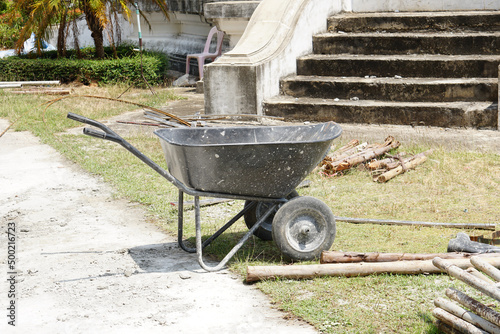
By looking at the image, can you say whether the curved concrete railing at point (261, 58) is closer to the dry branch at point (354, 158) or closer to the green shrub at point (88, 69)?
the dry branch at point (354, 158)

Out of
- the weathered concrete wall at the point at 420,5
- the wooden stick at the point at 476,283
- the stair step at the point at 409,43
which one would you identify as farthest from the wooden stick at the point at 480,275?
the weathered concrete wall at the point at 420,5

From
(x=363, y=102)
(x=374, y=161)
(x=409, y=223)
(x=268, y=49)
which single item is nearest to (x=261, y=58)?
(x=268, y=49)

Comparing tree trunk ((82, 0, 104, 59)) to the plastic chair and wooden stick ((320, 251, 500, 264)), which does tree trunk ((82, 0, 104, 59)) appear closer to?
the plastic chair

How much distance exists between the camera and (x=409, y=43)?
338 inches

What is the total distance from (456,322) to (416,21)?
6.57 meters

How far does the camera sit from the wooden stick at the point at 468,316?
112 inches

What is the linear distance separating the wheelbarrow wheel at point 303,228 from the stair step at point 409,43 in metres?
5.02

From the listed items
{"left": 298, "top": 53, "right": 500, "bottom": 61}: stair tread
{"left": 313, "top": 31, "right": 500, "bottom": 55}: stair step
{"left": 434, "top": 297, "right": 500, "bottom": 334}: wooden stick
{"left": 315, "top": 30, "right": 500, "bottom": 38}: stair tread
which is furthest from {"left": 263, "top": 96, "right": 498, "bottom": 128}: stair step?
{"left": 434, "top": 297, "right": 500, "bottom": 334}: wooden stick

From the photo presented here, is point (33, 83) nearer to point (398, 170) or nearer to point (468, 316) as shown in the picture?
point (398, 170)

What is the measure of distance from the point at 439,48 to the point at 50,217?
5.41 metres

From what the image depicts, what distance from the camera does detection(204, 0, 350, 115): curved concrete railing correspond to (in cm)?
830

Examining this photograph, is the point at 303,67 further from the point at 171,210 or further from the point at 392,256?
the point at 392,256

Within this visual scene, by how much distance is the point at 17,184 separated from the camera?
6562 mm

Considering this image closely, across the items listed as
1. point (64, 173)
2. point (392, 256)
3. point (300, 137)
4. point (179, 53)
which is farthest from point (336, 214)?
point (179, 53)
